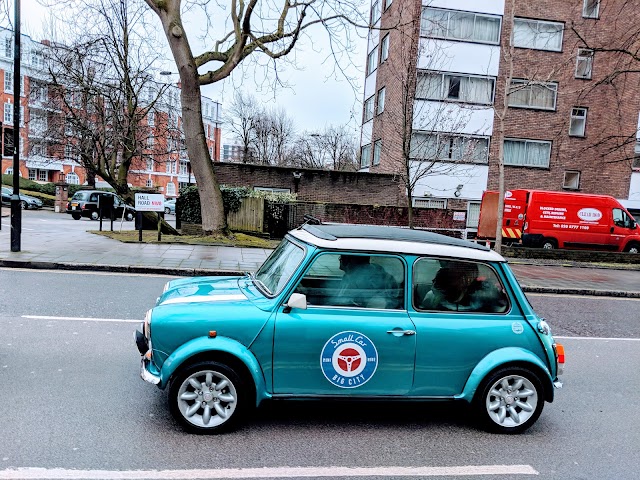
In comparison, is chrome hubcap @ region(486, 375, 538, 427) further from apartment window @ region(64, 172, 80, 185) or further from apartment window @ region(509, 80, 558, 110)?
apartment window @ region(64, 172, 80, 185)

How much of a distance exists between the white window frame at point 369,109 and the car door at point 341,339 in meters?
26.2

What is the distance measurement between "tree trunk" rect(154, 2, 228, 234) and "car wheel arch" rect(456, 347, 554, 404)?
45.1ft

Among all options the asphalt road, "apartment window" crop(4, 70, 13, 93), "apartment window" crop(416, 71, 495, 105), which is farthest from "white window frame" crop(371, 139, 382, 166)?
"apartment window" crop(4, 70, 13, 93)

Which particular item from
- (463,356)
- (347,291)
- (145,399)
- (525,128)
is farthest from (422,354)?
(525,128)

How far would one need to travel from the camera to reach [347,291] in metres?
3.87

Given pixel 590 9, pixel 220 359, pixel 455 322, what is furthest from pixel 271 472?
pixel 590 9

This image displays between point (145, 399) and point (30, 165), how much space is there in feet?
196

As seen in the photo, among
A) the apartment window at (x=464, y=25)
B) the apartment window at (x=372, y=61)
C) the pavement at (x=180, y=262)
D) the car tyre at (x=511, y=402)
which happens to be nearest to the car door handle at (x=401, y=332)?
the car tyre at (x=511, y=402)

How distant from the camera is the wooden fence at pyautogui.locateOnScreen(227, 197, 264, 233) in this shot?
20234mm

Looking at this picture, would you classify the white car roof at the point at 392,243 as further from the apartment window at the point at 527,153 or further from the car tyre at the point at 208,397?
the apartment window at the point at 527,153

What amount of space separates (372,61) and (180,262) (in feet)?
74.3

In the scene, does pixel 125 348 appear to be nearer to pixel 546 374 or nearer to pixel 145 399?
pixel 145 399

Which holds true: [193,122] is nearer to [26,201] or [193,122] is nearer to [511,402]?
[511,402]

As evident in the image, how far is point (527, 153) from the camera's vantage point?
2561 centimetres
